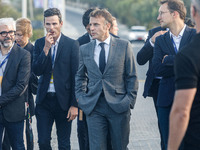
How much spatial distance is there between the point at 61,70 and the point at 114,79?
0.88 meters

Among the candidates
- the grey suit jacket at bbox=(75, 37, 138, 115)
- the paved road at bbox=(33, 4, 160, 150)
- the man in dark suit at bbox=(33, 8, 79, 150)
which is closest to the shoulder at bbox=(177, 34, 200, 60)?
the grey suit jacket at bbox=(75, 37, 138, 115)

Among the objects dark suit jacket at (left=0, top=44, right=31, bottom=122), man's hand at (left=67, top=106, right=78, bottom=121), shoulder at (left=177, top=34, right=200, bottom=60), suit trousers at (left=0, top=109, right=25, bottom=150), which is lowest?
suit trousers at (left=0, top=109, right=25, bottom=150)

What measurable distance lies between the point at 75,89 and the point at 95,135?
668mm

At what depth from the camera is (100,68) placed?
4.91 meters

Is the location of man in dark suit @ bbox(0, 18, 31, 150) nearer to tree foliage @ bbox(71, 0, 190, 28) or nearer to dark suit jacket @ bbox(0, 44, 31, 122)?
dark suit jacket @ bbox(0, 44, 31, 122)

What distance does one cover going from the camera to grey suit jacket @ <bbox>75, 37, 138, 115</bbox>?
483 cm

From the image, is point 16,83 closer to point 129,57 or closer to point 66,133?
point 66,133

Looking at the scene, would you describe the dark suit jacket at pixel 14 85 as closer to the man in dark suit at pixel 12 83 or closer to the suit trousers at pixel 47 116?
the man in dark suit at pixel 12 83

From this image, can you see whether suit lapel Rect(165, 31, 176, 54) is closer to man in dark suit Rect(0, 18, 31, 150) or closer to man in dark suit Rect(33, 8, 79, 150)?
man in dark suit Rect(33, 8, 79, 150)

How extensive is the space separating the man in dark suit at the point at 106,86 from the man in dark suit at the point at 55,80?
433 millimetres

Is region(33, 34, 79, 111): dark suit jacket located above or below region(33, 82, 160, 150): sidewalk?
above

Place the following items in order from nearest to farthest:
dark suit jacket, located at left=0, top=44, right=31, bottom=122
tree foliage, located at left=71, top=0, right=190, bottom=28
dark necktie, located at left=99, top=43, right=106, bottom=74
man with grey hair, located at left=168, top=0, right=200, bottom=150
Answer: man with grey hair, located at left=168, top=0, right=200, bottom=150 < dark necktie, located at left=99, top=43, right=106, bottom=74 < dark suit jacket, located at left=0, top=44, right=31, bottom=122 < tree foliage, located at left=71, top=0, right=190, bottom=28

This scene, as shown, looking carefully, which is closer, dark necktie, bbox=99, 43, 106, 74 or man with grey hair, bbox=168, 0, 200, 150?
man with grey hair, bbox=168, 0, 200, 150

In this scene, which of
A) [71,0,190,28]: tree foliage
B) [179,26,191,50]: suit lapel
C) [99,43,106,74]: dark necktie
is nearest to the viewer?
[179,26,191,50]: suit lapel
